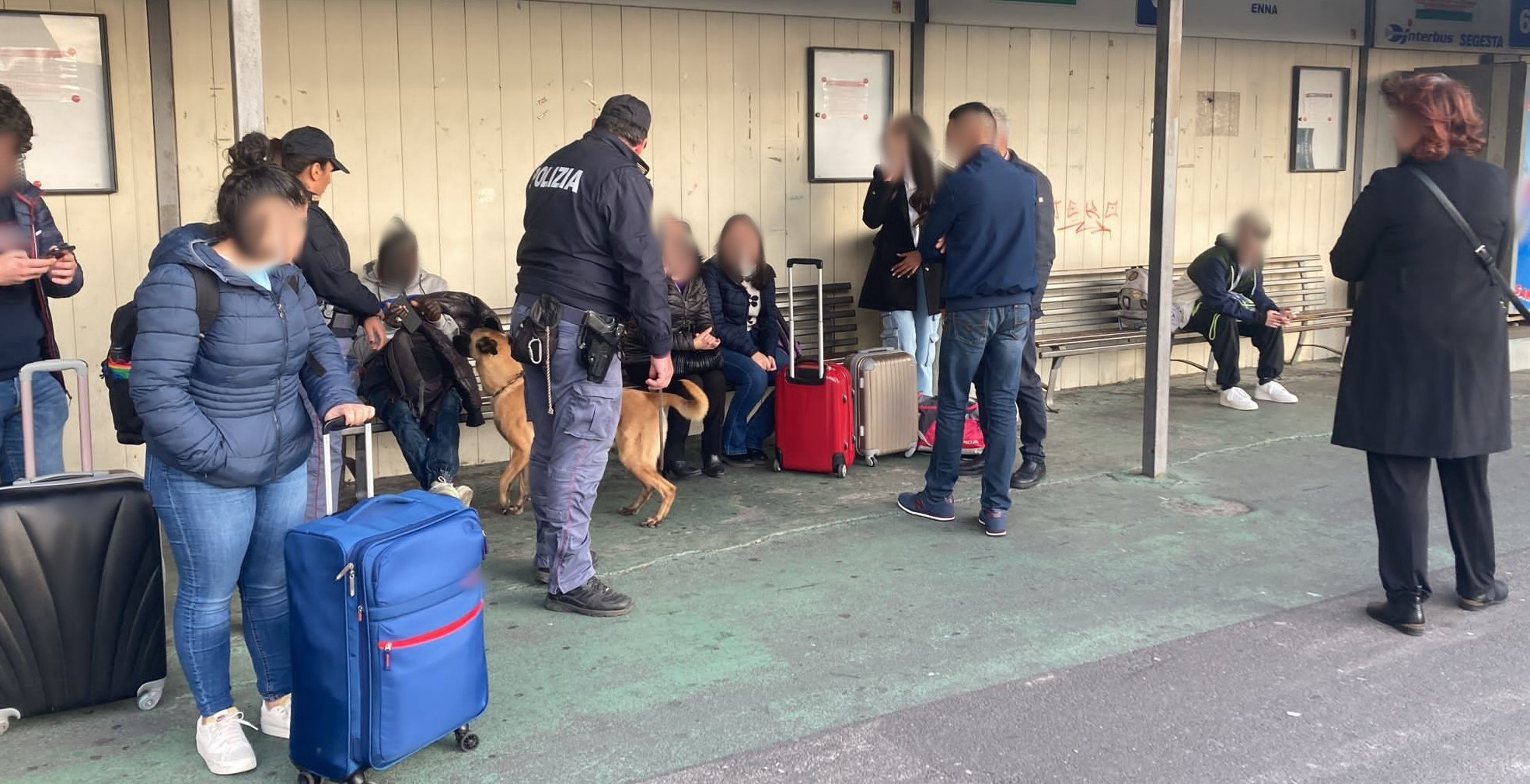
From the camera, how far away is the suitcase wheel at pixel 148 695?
3.85 m

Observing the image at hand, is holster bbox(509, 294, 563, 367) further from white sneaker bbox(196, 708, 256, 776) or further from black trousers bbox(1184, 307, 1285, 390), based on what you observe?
black trousers bbox(1184, 307, 1285, 390)

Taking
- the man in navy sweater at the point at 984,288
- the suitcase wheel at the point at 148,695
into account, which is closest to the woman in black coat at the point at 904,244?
the man in navy sweater at the point at 984,288

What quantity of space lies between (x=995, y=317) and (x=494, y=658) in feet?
8.36

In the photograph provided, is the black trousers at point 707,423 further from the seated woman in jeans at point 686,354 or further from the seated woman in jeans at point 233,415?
the seated woman in jeans at point 233,415

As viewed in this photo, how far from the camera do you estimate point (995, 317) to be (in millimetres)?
5637

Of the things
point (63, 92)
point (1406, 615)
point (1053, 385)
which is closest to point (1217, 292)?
point (1053, 385)

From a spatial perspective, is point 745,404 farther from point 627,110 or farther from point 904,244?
point 627,110

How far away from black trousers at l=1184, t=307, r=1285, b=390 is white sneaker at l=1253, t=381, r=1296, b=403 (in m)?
0.05

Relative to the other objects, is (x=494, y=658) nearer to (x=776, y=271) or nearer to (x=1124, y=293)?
(x=776, y=271)

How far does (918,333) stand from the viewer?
7.64m

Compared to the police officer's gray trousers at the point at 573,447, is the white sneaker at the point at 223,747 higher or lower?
lower

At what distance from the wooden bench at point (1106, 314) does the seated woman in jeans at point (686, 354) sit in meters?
2.61

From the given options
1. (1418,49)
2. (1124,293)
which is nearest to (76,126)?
(1124,293)

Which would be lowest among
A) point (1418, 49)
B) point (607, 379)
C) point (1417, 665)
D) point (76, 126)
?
point (1417, 665)
